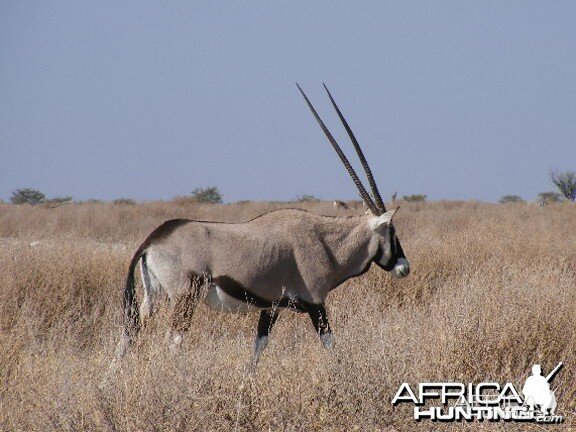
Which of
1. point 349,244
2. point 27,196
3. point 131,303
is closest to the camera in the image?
point 131,303

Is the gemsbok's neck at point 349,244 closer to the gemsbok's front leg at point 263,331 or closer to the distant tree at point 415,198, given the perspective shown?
the gemsbok's front leg at point 263,331

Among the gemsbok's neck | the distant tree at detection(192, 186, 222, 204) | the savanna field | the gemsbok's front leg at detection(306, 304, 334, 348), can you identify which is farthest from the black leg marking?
the distant tree at detection(192, 186, 222, 204)

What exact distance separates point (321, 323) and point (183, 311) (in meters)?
0.97

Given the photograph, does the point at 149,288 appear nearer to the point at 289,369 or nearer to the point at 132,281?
the point at 132,281

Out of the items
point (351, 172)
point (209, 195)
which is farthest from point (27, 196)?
point (351, 172)

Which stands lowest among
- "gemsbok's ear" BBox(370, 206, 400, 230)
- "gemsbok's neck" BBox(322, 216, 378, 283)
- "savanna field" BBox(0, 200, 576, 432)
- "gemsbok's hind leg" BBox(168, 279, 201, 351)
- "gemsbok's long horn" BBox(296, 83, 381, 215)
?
"savanna field" BBox(0, 200, 576, 432)

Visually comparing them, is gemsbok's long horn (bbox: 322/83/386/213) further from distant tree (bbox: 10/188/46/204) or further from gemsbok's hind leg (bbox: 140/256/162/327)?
distant tree (bbox: 10/188/46/204)

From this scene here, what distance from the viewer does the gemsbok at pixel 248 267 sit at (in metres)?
5.82

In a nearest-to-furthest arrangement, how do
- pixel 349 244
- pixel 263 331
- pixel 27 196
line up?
1. pixel 263 331
2. pixel 349 244
3. pixel 27 196

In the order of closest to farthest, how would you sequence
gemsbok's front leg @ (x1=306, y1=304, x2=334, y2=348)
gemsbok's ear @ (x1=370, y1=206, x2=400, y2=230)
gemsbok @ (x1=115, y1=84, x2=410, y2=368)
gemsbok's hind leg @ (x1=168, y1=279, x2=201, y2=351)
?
gemsbok's hind leg @ (x1=168, y1=279, x2=201, y2=351) → gemsbok @ (x1=115, y1=84, x2=410, y2=368) → gemsbok's front leg @ (x1=306, y1=304, x2=334, y2=348) → gemsbok's ear @ (x1=370, y1=206, x2=400, y2=230)

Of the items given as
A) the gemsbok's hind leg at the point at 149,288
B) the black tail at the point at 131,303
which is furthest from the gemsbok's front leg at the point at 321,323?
the black tail at the point at 131,303

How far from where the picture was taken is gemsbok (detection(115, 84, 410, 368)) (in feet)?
19.1

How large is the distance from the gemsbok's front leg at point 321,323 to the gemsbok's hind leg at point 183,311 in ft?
2.88

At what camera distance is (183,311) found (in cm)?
574
